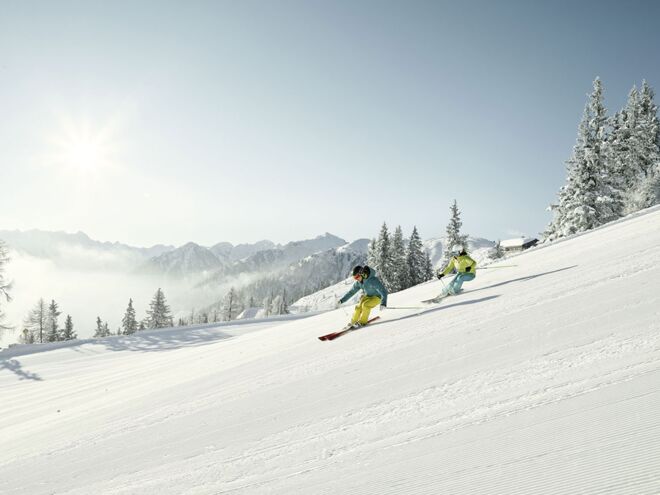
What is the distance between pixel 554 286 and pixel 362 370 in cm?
550

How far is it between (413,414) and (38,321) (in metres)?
80.3

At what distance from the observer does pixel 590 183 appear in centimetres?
3119

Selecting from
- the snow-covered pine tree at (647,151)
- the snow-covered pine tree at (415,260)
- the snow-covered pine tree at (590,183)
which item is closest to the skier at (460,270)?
the snow-covered pine tree at (590,183)

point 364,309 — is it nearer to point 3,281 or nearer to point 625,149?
point 3,281

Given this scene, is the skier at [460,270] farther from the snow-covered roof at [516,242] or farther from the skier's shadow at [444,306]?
the snow-covered roof at [516,242]

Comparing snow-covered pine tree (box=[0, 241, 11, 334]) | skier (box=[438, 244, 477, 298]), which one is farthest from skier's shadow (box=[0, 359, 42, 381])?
skier (box=[438, 244, 477, 298])

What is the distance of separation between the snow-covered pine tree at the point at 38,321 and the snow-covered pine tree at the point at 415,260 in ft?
215

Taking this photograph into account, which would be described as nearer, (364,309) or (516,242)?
(364,309)

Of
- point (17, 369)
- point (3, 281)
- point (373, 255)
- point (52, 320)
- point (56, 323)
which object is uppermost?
point (373, 255)

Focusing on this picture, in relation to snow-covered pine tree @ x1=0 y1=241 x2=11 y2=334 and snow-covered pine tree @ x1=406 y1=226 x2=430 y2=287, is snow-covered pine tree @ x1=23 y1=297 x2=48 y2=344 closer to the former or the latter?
snow-covered pine tree @ x1=0 y1=241 x2=11 y2=334

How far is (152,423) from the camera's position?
554 centimetres

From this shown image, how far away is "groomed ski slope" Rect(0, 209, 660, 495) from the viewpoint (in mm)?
2742

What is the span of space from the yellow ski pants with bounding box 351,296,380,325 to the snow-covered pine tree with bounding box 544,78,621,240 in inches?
1175

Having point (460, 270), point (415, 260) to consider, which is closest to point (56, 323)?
point (415, 260)
